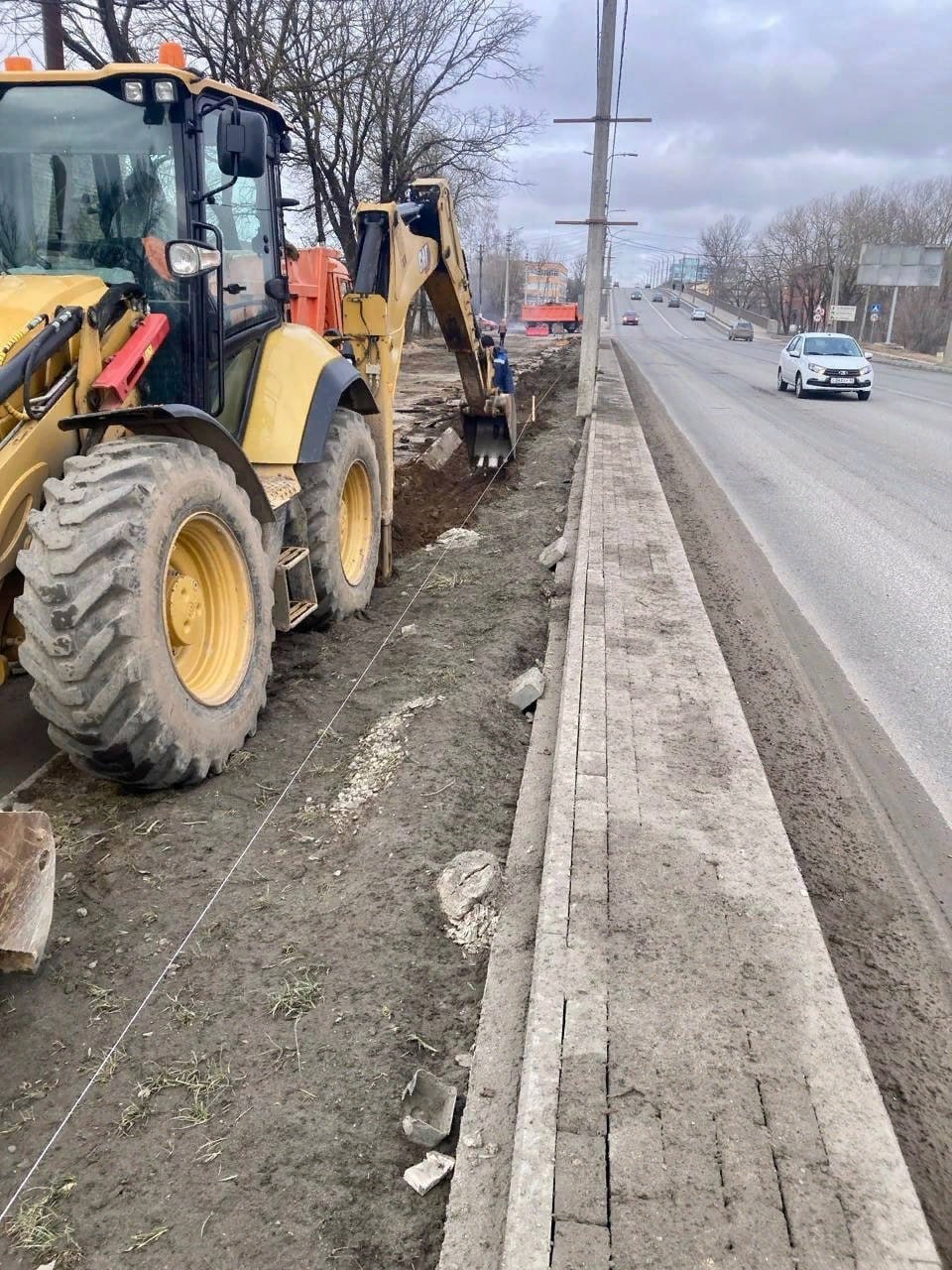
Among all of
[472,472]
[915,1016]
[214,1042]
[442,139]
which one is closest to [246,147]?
[214,1042]

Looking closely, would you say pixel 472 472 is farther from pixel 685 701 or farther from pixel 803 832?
pixel 803 832

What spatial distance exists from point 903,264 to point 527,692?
2113 inches

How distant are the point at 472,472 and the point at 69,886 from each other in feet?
29.8

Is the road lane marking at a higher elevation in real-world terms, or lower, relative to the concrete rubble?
higher

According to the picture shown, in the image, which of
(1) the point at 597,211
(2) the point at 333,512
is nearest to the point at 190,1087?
(2) the point at 333,512

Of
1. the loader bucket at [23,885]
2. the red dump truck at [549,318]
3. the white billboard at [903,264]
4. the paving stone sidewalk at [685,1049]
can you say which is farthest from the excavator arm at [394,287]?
the red dump truck at [549,318]

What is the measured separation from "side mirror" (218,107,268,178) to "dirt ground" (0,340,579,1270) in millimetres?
2703

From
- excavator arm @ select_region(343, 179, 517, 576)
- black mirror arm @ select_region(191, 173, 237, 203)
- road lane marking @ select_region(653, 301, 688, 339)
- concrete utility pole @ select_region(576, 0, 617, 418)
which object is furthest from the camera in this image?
road lane marking @ select_region(653, 301, 688, 339)

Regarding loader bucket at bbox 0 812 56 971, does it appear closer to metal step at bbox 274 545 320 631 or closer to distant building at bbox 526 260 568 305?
metal step at bbox 274 545 320 631

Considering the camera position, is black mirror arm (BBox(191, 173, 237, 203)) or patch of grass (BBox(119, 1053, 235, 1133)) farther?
black mirror arm (BBox(191, 173, 237, 203))

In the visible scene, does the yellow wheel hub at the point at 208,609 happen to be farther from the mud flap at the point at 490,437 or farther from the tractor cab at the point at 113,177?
the mud flap at the point at 490,437

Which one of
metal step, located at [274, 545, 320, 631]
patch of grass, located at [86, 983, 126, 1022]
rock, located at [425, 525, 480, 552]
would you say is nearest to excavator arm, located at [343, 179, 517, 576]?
rock, located at [425, 525, 480, 552]

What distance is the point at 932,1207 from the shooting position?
2332 millimetres

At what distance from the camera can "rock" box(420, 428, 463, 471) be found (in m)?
11.8
